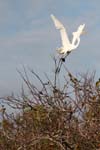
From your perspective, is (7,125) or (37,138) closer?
(37,138)

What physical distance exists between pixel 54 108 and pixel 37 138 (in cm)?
29

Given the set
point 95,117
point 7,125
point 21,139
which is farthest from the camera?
point 7,125

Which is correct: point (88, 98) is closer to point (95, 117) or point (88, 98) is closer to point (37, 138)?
point (95, 117)

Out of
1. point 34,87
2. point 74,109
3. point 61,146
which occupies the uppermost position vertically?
point 34,87

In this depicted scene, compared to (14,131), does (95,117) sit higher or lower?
lower

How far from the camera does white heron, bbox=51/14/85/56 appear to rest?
3902mm

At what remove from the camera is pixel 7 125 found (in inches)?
194

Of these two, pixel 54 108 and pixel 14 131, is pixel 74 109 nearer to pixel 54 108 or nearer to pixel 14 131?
pixel 54 108

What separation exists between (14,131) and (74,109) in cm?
102

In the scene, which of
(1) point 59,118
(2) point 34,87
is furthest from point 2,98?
(1) point 59,118

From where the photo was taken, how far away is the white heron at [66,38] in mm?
3902

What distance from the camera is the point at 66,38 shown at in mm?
4125

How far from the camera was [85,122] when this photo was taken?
3725 mm

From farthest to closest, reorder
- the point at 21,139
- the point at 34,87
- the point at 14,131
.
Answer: the point at 14,131 < the point at 21,139 < the point at 34,87
